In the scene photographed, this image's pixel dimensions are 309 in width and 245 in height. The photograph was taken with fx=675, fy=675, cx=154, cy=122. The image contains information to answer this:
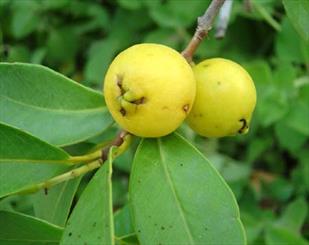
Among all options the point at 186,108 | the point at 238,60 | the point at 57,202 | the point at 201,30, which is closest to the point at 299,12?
the point at 201,30

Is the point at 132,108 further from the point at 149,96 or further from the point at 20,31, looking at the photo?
the point at 20,31

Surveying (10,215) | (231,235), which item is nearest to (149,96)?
(231,235)

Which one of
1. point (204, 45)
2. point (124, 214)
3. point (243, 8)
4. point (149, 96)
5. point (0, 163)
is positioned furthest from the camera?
point (204, 45)

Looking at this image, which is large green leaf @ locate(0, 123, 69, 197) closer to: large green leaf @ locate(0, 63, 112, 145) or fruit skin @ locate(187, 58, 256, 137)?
large green leaf @ locate(0, 63, 112, 145)

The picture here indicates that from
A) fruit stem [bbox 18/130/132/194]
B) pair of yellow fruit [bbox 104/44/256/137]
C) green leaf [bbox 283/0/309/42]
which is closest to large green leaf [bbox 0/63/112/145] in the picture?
fruit stem [bbox 18/130/132/194]

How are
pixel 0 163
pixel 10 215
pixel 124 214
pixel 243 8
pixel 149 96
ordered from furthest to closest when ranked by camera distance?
pixel 243 8
pixel 124 214
pixel 10 215
pixel 0 163
pixel 149 96

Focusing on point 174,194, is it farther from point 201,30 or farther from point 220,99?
point 201,30
